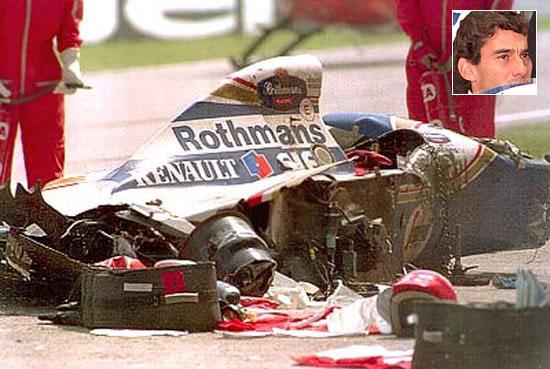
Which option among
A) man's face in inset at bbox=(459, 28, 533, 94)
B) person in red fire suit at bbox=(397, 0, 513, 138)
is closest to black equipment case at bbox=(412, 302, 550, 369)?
man's face in inset at bbox=(459, 28, 533, 94)

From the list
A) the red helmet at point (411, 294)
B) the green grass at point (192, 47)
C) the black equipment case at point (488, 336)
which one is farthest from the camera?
the green grass at point (192, 47)

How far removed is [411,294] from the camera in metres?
7.52

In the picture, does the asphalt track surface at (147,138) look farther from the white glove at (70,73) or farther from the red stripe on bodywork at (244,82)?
the white glove at (70,73)

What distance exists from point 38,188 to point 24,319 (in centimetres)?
55

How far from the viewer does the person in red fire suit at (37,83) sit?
10.7m

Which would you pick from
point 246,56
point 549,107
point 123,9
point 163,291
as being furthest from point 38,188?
point 246,56

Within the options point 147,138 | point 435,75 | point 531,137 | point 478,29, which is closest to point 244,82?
point 478,29

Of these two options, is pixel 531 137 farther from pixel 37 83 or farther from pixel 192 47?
pixel 192 47

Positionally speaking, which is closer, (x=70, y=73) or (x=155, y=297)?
(x=155, y=297)

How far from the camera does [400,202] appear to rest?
8969 mm

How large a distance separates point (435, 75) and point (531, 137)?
865 millimetres

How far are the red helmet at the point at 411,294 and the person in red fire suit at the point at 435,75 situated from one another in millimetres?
2716

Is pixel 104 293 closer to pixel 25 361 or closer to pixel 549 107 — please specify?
pixel 25 361

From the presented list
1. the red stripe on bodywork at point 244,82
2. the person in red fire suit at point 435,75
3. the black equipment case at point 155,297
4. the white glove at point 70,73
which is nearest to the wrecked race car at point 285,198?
the red stripe on bodywork at point 244,82
